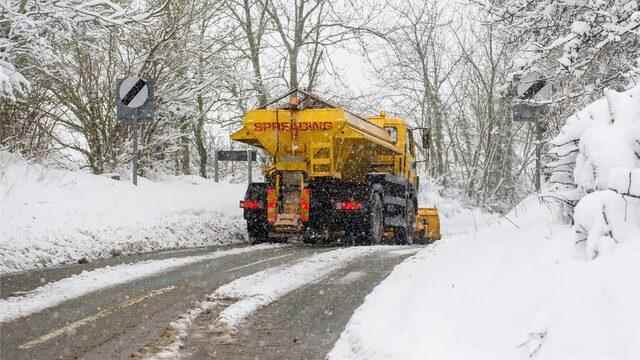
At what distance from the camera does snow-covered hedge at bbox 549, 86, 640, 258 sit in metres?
5.25

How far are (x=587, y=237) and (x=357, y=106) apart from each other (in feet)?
85.6

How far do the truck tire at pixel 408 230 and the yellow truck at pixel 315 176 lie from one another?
1.77m

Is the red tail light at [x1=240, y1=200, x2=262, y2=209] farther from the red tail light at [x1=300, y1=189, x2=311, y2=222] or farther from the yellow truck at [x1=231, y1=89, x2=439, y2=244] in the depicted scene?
the red tail light at [x1=300, y1=189, x2=311, y2=222]

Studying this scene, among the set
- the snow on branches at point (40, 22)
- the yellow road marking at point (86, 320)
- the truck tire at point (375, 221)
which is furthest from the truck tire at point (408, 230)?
the yellow road marking at point (86, 320)

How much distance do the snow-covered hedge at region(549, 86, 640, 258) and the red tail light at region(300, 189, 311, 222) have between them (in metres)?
9.64

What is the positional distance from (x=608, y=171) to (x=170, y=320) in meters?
3.77

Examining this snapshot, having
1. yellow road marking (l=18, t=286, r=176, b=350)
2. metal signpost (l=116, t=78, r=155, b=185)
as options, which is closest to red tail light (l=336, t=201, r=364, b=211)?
metal signpost (l=116, t=78, r=155, b=185)

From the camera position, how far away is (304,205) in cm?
1622

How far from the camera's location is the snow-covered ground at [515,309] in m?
4.26

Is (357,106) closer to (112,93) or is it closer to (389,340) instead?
(112,93)

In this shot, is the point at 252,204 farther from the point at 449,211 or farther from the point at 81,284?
the point at 449,211

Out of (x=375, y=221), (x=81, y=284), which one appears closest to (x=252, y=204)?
(x=375, y=221)

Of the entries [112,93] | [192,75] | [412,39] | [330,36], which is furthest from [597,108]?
[412,39]

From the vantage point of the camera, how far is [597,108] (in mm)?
6457
